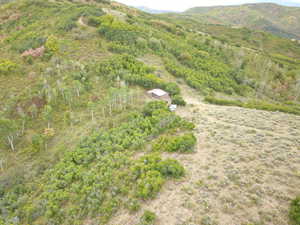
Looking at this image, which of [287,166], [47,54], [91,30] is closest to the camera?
[287,166]

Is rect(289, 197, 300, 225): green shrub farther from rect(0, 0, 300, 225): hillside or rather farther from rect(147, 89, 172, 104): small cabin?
rect(147, 89, 172, 104): small cabin

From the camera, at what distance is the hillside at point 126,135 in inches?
567

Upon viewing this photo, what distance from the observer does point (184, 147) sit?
1945 centimetres

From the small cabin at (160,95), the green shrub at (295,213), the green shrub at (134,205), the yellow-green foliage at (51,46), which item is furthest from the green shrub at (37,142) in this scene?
the green shrub at (295,213)

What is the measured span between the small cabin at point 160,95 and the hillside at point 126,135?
1264mm

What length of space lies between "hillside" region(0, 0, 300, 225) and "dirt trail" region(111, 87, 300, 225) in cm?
9

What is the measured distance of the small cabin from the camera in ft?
111

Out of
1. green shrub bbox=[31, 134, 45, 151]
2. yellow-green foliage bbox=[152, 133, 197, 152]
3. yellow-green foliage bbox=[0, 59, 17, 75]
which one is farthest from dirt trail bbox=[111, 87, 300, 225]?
yellow-green foliage bbox=[0, 59, 17, 75]

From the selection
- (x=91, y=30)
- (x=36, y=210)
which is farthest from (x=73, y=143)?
(x=91, y=30)

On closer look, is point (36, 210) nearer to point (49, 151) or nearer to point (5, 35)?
point (49, 151)

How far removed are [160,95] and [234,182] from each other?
21.9m

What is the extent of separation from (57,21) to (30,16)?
18.5m

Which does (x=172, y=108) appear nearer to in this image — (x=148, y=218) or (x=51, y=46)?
(x=148, y=218)

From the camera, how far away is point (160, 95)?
3391 cm
